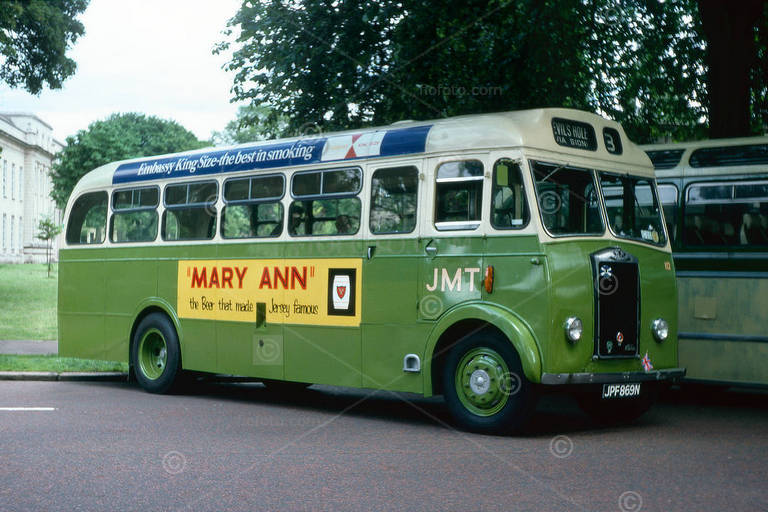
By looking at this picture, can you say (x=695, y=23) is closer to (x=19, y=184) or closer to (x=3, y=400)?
(x=3, y=400)

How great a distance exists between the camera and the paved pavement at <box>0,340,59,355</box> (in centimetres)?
1863

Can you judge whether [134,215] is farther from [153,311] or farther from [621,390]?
[621,390]

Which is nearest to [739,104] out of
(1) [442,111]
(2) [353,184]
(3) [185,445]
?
(1) [442,111]

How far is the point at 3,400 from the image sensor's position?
40.3ft

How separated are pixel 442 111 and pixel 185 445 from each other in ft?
32.6

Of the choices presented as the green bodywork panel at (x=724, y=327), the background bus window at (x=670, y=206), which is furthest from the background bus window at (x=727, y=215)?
the green bodywork panel at (x=724, y=327)

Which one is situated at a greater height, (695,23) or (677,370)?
(695,23)

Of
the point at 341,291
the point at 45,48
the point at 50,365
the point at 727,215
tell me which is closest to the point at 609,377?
the point at 341,291

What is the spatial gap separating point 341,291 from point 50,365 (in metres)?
6.78

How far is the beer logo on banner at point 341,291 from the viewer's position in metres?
11.1

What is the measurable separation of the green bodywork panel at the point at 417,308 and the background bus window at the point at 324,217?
0.54ft

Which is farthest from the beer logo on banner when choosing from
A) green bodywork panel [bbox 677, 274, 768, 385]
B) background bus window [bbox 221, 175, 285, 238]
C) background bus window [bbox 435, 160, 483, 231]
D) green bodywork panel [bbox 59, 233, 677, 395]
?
green bodywork panel [bbox 677, 274, 768, 385]

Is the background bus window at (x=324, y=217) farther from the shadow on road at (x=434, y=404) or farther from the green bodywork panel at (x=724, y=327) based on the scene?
the green bodywork panel at (x=724, y=327)

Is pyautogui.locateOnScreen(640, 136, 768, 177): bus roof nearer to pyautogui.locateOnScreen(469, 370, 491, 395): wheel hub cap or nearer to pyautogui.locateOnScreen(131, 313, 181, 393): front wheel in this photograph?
pyautogui.locateOnScreen(469, 370, 491, 395): wheel hub cap
